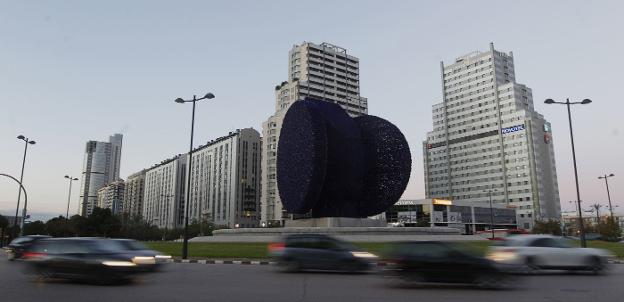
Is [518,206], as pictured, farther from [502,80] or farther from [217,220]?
[217,220]

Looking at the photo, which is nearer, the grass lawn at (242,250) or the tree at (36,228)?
the grass lawn at (242,250)

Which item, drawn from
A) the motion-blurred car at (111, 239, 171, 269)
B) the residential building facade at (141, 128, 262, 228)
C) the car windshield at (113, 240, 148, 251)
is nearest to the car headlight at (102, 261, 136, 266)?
the motion-blurred car at (111, 239, 171, 269)

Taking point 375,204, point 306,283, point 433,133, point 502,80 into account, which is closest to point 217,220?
point 433,133

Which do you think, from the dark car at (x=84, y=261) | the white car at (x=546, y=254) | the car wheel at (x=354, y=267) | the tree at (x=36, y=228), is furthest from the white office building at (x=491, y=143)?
the dark car at (x=84, y=261)

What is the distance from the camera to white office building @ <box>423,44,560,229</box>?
143000mm

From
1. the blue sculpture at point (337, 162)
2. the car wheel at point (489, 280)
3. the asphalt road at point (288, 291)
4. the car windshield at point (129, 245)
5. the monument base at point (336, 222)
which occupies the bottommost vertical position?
the asphalt road at point (288, 291)

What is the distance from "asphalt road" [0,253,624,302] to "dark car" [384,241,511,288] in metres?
0.30

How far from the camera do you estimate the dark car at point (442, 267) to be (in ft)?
38.5

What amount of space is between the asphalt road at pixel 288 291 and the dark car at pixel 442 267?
0.30 m

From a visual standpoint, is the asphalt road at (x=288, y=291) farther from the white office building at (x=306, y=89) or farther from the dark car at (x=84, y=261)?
the white office building at (x=306, y=89)

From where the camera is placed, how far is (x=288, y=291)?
35.5ft

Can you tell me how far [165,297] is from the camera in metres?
9.79

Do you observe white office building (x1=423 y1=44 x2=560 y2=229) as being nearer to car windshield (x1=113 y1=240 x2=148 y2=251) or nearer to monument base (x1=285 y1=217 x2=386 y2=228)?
monument base (x1=285 y1=217 x2=386 y2=228)

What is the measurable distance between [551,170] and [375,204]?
120 m
